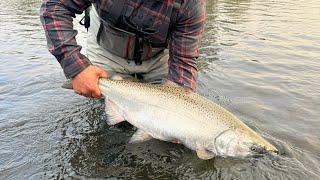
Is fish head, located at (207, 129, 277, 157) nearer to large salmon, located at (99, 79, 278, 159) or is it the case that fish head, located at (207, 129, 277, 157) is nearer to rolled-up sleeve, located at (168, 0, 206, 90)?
large salmon, located at (99, 79, 278, 159)

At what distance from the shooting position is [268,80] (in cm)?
764

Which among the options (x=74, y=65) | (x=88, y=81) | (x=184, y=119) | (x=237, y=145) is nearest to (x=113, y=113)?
(x=88, y=81)

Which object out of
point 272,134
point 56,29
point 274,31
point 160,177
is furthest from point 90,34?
point 274,31

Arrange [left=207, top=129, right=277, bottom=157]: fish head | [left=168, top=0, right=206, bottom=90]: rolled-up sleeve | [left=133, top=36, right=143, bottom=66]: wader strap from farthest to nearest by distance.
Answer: [left=133, top=36, right=143, bottom=66]: wader strap, [left=168, top=0, right=206, bottom=90]: rolled-up sleeve, [left=207, top=129, right=277, bottom=157]: fish head

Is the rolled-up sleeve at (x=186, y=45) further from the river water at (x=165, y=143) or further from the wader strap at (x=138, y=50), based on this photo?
the river water at (x=165, y=143)

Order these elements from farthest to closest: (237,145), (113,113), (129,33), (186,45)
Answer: (129,33) → (186,45) → (113,113) → (237,145)

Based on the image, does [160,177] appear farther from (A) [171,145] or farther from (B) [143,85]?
(B) [143,85]

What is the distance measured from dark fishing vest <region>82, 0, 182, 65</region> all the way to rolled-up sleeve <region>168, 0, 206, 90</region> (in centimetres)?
10

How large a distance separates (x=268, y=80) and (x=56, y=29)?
4.65m

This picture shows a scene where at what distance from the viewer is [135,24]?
166 inches

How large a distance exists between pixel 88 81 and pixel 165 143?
4.00ft

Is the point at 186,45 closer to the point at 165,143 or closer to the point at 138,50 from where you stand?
the point at 138,50

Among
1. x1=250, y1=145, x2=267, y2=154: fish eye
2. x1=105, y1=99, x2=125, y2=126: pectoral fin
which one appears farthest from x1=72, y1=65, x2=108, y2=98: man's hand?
x1=250, y1=145, x2=267, y2=154: fish eye

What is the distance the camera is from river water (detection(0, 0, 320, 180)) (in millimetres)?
4211
